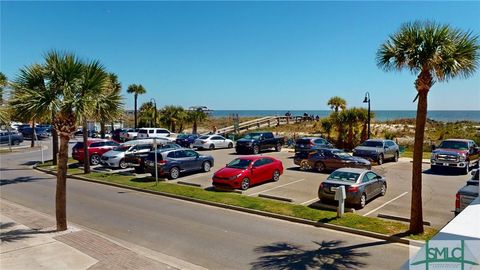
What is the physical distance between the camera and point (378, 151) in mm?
26422

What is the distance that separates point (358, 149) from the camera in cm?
2684

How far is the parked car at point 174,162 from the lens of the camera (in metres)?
21.5

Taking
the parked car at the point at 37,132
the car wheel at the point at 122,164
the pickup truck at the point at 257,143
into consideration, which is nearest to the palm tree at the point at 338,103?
the pickup truck at the point at 257,143

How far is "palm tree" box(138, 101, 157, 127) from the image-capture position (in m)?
56.5

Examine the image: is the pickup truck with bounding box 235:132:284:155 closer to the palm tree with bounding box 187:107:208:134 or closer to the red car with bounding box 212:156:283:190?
the red car with bounding box 212:156:283:190

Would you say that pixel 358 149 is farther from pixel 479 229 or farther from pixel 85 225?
pixel 479 229

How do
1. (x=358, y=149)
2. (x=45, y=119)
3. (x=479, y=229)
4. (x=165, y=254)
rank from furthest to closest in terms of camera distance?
(x=358, y=149) < (x=45, y=119) < (x=165, y=254) < (x=479, y=229)

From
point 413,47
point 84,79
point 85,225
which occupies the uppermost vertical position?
point 413,47

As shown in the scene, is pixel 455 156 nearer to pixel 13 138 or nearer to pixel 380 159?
pixel 380 159

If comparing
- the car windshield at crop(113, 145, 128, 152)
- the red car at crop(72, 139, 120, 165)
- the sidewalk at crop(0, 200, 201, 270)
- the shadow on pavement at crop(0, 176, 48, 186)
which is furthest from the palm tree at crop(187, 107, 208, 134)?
the sidewalk at crop(0, 200, 201, 270)

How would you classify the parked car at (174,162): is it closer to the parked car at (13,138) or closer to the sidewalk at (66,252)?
the sidewalk at (66,252)

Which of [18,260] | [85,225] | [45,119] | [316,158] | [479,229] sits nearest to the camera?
[479,229]

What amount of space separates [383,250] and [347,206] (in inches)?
182

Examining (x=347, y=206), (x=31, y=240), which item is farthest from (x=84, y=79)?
(x=347, y=206)
